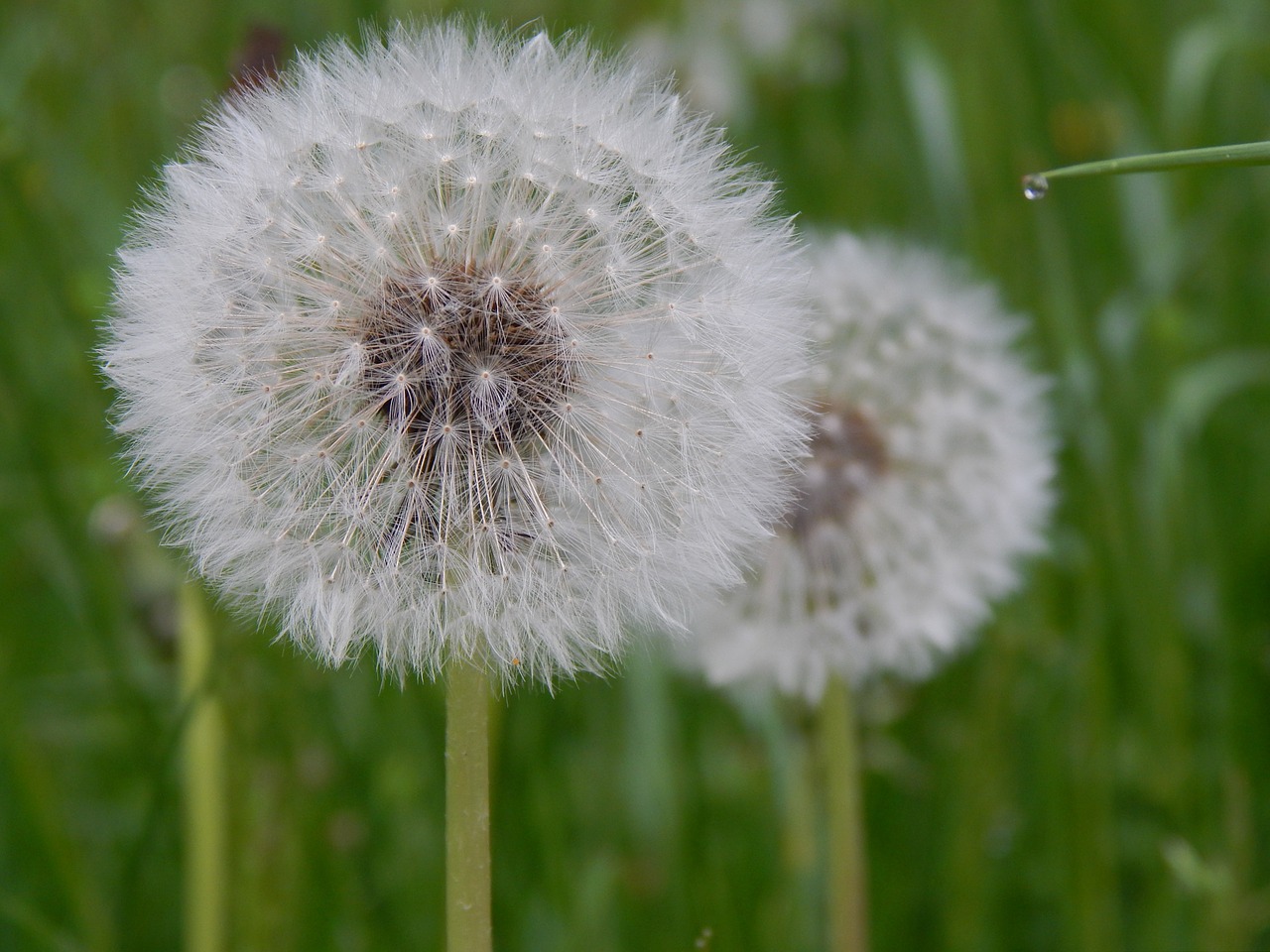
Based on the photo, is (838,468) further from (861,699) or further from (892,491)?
(861,699)

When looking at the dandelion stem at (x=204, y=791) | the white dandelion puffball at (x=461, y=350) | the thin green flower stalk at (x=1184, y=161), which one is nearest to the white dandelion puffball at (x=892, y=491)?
the white dandelion puffball at (x=461, y=350)

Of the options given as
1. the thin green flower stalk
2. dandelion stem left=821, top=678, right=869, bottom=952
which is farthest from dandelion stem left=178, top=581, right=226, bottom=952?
the thin green flower stalk

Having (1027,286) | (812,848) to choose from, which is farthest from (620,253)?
(1027,286)

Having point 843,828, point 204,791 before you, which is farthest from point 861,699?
point 204,791

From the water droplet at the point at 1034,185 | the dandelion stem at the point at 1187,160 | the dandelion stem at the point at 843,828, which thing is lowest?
the dandelion stem at the point at 843,828

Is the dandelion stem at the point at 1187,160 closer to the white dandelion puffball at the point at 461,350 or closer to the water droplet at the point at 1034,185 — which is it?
the water droplet at the point at 1034,185

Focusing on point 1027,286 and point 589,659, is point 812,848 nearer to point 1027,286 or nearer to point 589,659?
point 589,659
